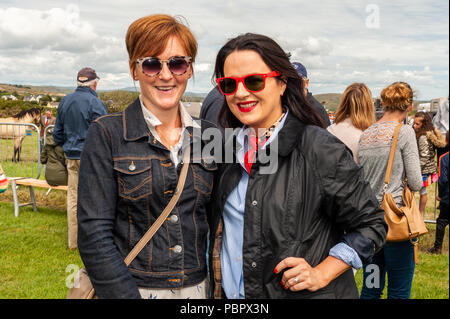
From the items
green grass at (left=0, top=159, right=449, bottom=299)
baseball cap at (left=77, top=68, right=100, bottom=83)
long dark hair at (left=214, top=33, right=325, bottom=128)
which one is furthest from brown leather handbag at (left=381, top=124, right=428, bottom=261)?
baseball cap at (left=77, top=68, right=100, bottom=83)

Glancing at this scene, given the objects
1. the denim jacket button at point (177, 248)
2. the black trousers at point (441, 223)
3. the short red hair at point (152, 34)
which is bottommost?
the black trousers at point (441, 223)

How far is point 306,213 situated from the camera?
1.70 m

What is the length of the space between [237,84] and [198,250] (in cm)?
76

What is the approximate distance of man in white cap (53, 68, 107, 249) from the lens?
19.5ft

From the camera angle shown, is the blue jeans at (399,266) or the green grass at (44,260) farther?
the green grass at (44,260)

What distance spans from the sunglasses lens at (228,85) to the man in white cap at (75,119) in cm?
447

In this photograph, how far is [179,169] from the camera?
1.86 m

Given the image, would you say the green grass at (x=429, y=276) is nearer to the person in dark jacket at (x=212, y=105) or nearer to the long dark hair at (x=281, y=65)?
the person in dark jacket at (x=212, y=105)

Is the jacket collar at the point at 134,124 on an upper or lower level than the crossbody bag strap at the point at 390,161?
upper

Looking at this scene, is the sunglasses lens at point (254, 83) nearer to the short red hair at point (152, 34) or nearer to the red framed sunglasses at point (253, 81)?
the red framed sunglasses at point (253, 81)

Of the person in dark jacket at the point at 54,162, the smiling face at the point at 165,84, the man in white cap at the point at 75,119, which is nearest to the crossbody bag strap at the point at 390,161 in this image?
the smiling face at the point at 165,84

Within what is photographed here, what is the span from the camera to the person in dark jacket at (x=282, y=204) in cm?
168

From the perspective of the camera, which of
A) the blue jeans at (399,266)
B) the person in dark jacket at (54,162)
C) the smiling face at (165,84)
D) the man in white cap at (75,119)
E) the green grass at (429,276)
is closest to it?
the smiling face at (165,84)

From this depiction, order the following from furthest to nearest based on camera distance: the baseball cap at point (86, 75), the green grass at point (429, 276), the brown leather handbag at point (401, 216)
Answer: the baseball cap at point (86, 75) → the green grass at point (429, 276) → the brown leather handbag at point (401, 216)
